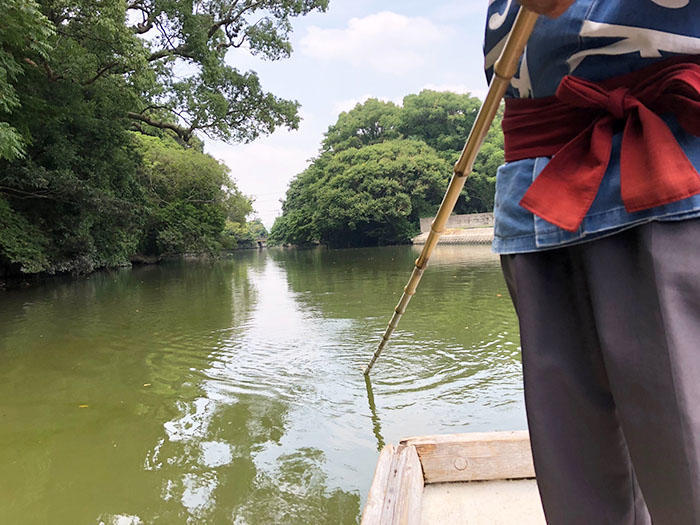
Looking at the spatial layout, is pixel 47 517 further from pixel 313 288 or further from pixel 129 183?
pixel 129 183

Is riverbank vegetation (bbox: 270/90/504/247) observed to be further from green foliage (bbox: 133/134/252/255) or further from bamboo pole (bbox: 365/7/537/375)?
bamboo pole (bbox: 365/7/537/375)

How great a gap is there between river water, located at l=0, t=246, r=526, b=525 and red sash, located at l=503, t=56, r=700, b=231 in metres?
1.75

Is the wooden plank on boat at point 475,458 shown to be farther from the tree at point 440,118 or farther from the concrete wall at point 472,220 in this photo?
the tree at point 440,118

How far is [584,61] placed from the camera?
0.56m

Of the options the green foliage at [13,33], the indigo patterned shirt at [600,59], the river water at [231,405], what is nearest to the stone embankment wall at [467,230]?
the river water at [231,405]

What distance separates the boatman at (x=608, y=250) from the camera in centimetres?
48

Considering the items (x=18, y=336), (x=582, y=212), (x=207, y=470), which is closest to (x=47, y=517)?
(x=207, y=470)

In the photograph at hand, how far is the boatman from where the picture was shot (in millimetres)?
478

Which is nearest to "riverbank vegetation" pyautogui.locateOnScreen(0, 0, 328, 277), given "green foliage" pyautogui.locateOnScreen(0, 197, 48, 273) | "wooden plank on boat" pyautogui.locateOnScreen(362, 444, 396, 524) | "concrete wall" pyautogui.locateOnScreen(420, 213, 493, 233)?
"green foliage" pyautogui.locateOnScreen(0, 197, 48, 273)

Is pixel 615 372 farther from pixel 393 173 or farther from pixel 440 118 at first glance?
pixel 440 118

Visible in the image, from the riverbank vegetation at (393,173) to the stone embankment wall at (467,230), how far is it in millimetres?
1694

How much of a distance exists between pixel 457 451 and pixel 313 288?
24.5 feet

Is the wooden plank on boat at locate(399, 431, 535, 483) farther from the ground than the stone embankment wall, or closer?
closer

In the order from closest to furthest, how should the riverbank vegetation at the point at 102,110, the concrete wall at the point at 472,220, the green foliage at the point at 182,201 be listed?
the riverbank vegetation at the point at 102,110 → the green foliage at the point at 182,201 → the concrete wall at the point at 472,220
